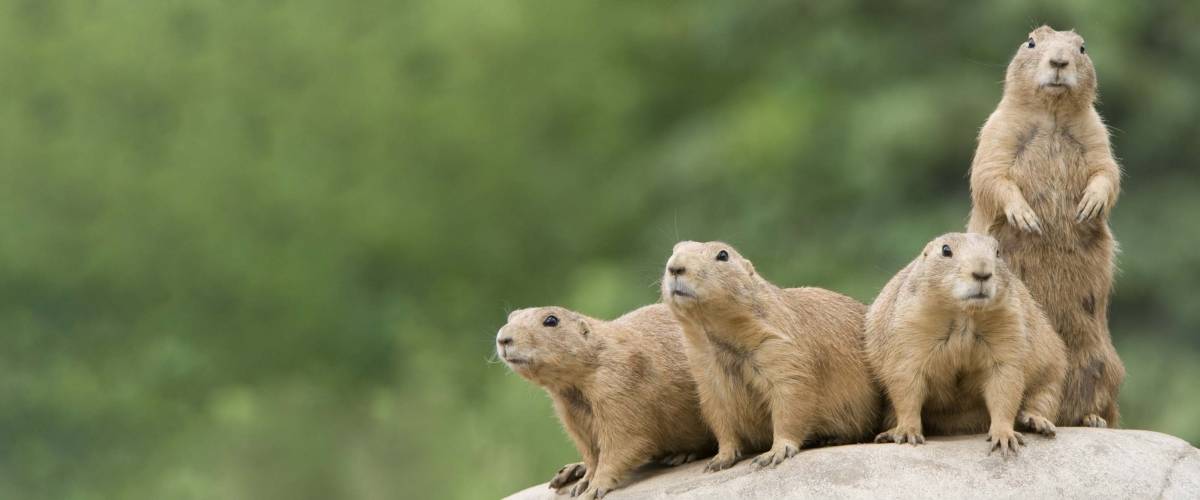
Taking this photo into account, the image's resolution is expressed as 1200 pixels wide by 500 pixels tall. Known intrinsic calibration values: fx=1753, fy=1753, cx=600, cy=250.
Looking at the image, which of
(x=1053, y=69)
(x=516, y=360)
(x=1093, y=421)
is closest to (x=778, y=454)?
(x=516, y=360)

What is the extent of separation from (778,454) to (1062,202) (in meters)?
2.38

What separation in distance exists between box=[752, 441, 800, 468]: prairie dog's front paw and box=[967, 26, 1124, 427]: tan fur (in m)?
1.78

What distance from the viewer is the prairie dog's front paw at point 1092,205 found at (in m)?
9.84

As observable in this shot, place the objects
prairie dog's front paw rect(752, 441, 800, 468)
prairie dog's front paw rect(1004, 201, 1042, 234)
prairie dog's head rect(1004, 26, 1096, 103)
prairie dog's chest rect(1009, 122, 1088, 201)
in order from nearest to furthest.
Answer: prairie dog's front paw rect(752, 441, 800, 468)
prairie dog's front paw rect(1004, 201, 1042, 234)
prairie dog's head rect(1004, 26, 1096, 103)
prairie dog's chest rect(1009, 122, 1088, 201)

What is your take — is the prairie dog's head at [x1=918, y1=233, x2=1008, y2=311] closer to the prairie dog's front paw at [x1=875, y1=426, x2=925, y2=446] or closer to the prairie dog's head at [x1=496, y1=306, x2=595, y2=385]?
the prairie dog's front paw at [x1=875, y1=426, x2=925, y2=446]

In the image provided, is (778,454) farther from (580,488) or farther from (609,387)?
(580,488)

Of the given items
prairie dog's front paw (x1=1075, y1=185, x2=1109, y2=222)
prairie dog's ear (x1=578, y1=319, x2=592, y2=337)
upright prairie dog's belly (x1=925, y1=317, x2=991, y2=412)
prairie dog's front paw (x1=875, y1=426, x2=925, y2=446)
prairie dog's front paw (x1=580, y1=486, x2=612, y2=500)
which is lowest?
prairie dog's front paw (x1=875, y1=426, x2=925, y2=446)

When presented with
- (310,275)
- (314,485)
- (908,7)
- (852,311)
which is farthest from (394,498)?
(852,311)

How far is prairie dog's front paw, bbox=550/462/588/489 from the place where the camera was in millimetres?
10141

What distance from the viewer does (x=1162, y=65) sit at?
20375 millimetres

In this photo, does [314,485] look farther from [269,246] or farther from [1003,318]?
[1003,318]

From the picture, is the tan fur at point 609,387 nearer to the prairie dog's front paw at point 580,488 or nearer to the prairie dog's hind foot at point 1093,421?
the prairie dog's front paw at point 580,488

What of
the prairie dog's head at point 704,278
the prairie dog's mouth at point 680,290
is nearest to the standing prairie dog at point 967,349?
the prairie dog's head at point 704,278

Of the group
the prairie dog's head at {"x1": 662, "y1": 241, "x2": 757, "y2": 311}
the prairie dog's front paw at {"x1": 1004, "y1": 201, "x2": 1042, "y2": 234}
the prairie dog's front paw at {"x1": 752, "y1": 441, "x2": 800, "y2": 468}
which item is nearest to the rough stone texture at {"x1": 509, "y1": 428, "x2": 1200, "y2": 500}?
the prairie dog's front paw at {"x1": 752, "y1": 441, "x2": 800, "y2": 468}
